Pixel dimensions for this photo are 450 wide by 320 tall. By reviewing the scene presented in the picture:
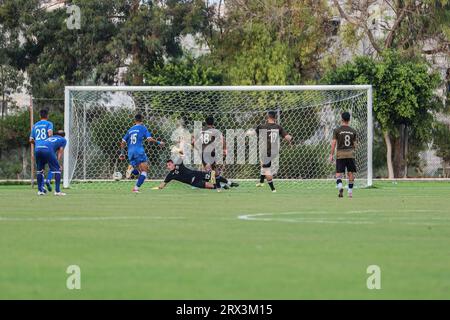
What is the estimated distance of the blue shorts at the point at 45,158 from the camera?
2625 cm

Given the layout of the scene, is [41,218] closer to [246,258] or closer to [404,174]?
[246,258]

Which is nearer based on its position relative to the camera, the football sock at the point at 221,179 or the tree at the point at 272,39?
the football sock at the point at 221,179

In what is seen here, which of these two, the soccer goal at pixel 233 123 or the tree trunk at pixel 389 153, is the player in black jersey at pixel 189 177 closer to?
the soccer goal at pixel 233 123

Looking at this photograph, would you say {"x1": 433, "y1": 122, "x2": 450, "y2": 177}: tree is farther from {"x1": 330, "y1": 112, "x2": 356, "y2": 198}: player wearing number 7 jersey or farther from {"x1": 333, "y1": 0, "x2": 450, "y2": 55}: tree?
{"x1": 330, "y1": 112, "x2": 356, "y2": 198}: player wearing number 7 jersey

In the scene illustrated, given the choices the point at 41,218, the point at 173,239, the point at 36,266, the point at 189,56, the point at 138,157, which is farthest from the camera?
the point at 189,56

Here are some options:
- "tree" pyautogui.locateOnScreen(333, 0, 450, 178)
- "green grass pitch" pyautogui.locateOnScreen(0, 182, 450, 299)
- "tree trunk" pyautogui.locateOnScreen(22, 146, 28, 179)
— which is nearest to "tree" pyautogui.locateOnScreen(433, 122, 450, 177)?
"tree" pyautogui.locateOnScreen(333, 0, 450, 178)

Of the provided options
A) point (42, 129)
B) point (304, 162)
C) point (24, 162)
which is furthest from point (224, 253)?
point (24, 162)

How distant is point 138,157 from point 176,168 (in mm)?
1926

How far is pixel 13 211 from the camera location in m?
17.8

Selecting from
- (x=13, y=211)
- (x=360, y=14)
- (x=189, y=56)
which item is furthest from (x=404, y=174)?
(x=13, y=211)

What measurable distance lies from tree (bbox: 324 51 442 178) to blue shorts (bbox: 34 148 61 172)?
2004cm

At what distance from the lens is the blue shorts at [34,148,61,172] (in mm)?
26250

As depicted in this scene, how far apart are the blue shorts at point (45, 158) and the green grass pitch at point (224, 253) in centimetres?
806

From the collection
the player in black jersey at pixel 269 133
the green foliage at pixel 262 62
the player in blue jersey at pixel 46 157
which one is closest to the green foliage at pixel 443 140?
the green foliage at pixel 262 62
